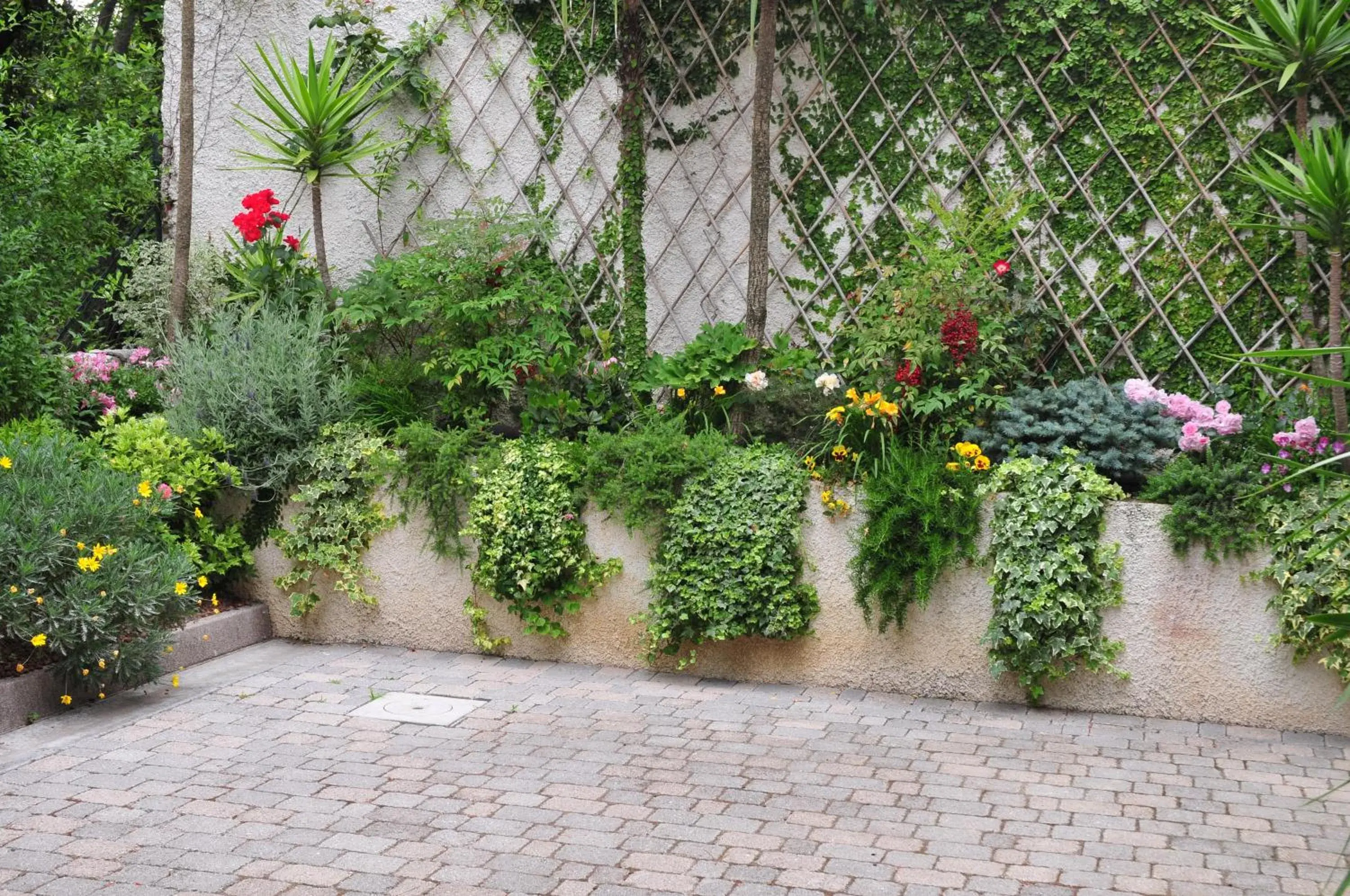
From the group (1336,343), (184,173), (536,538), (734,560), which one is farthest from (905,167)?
(184,173)

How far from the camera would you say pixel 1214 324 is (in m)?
5.18

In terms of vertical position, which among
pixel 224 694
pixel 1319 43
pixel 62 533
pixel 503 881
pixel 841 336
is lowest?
pixel 503 881

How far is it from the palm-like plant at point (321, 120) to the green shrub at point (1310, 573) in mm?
4438

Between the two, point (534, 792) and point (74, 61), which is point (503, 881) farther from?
point (74, 61)

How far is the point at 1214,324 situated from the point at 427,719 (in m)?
3.59

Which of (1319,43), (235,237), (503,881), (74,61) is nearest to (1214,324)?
(1319,43)

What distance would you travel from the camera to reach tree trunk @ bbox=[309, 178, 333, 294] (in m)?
6.21

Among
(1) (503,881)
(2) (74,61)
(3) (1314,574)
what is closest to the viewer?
(1) (503,881)

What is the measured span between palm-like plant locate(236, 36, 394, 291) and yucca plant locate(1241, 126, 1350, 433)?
4101mm

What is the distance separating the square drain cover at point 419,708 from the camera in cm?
457

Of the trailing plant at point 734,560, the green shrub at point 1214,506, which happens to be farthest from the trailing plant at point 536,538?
the green shrub at point 1214,506

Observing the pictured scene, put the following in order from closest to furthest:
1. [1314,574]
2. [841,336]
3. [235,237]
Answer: [1314,574]
[841,336]
[235,237]

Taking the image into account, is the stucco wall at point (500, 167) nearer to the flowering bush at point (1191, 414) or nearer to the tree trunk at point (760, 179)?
the tree trunk at point (760, 179)

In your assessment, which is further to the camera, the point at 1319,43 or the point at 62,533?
the point at 1319,43
